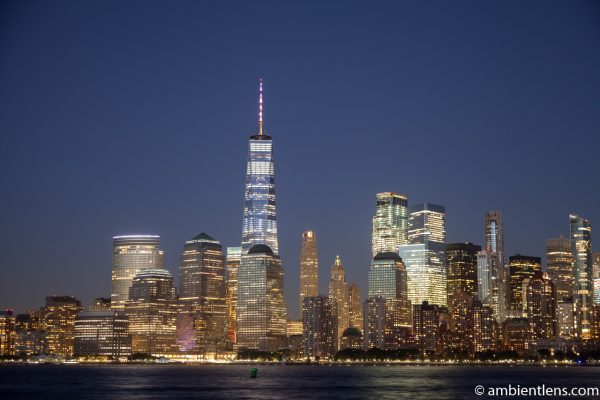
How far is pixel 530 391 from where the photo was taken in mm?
140125

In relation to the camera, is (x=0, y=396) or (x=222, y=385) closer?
(x=0, y=396)

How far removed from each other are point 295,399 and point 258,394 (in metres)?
12.7

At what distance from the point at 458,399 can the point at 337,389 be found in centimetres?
3079

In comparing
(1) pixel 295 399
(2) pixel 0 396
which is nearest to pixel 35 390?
(2) pixel 0 396

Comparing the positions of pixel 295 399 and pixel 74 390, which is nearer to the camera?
pixel 295 399

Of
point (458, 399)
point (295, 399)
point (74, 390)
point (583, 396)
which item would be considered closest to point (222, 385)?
A: point (74, 390)

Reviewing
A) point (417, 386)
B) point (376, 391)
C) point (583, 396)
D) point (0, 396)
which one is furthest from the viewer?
point (417, 386)

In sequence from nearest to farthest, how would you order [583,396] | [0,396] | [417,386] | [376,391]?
[583,396] < [0,396] < [376,391] < [417,386]

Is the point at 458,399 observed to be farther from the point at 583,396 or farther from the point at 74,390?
the point at 74,390

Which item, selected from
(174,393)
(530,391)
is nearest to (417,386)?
(530,391)

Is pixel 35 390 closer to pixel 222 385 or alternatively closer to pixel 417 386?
pixel 222 385

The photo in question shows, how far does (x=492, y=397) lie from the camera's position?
130125 mm

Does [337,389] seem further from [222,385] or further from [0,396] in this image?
[0,396]

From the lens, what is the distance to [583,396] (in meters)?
126
